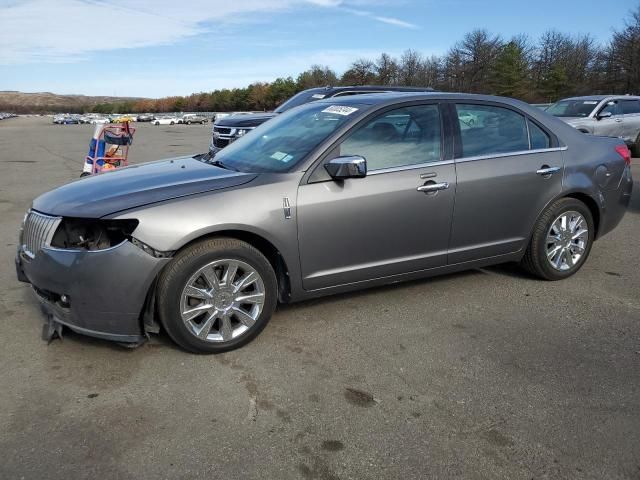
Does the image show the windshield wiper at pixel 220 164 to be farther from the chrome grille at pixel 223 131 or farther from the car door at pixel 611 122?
the car door at pixel 611 122

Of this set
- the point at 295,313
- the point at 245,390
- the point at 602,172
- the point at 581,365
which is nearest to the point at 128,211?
the point at 245,390

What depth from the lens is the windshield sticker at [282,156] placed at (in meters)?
3.84

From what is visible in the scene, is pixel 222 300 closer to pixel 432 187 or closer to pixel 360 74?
pixel 432 187

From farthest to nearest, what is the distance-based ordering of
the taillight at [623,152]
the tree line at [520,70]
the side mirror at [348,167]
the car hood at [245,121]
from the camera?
the tree line at [520,70]
the car hood at [245,121]
the taillight at [623,152]
the side mirror at [348,167]

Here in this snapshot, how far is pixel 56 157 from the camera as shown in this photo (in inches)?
679

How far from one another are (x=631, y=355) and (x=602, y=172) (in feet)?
6.67

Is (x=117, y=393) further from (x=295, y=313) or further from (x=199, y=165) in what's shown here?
(x=199, y=165)

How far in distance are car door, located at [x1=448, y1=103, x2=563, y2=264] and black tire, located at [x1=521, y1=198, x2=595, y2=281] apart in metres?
0.10

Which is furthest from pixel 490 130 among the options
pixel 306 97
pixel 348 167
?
pixel 306 97

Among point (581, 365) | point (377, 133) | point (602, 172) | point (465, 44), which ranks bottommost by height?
point (581, 365)

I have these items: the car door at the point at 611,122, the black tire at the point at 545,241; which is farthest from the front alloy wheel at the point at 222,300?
the car door at the point at 611,122

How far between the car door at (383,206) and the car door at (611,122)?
1152 centimetres

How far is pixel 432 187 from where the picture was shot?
13.1ft

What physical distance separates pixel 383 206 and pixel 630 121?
1370 cm
